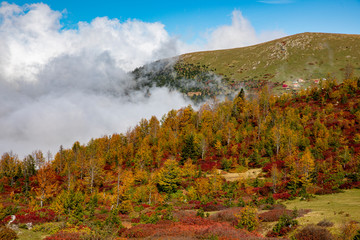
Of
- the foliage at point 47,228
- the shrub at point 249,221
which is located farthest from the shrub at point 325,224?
the foliage at point 47,228

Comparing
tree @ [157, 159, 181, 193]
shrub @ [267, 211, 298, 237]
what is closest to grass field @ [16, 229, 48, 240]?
shrub @ [267, 211, 298, 237]

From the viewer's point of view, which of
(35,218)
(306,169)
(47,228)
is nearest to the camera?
(47,228)

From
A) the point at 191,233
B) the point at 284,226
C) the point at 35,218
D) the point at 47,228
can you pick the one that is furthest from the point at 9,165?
the point at 284,226

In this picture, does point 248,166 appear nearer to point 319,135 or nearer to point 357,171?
point 319,135

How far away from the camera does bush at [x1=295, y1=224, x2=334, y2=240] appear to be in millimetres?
19281

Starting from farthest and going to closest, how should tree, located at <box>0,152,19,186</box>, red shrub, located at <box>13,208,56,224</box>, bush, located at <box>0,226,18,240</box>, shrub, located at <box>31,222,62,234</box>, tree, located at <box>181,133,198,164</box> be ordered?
tree, located at <box>0,152,19,186</box>
tree, located at <box>181,133,198,164</box>
red shrub, located at <box>13,208,56,224</box>
shrub, located at <box>31,222,62,234</box>
bush, located at <box>0,226,18,240</box>

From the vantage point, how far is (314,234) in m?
20.1

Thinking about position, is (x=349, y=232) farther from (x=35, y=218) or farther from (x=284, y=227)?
(x=35, y=218)

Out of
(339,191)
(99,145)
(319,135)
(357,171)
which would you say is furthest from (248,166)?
(99,145)

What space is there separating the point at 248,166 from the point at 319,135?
30731mm

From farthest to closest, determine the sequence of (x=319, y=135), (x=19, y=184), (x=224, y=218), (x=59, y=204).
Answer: (x=19, y=184) < (x=319, y=135) < (x=59, y=204) < (x=224, y=218)

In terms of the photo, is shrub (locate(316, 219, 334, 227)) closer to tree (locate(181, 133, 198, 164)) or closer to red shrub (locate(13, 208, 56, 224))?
red shrub (locate(13, 208, 56, 224))

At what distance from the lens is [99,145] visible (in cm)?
13088

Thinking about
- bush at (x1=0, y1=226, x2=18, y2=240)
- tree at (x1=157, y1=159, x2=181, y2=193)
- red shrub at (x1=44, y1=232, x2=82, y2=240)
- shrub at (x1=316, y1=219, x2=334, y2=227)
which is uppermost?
bush at (x1=0, y1=226, x2=18, y2=240)
